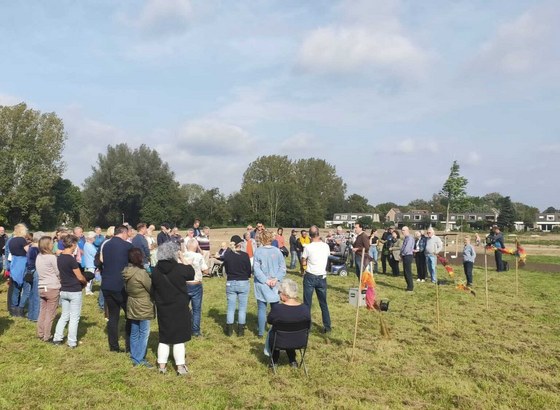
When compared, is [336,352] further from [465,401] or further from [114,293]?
[114,293]

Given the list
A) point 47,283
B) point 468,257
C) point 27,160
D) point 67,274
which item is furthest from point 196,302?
point 27,160

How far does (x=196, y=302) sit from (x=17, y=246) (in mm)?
4161

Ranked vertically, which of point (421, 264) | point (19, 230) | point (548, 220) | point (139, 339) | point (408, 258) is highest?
point (548, 220)

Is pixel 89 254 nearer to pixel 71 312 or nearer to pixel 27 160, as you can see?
pixel 71 312

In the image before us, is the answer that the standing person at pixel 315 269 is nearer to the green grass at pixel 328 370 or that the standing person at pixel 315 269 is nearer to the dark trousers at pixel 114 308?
the green grass at pixel 328 370

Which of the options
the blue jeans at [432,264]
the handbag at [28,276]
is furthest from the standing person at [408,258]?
the handbag at [28,276]

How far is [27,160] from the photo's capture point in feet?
153

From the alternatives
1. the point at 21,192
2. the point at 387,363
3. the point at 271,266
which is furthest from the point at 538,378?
the point at 21,192

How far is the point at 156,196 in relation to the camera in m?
65.9

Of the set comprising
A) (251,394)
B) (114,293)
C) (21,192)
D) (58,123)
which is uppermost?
(58,123)

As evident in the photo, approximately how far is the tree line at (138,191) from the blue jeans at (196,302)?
21724mm

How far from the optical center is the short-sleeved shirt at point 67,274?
7000 mm

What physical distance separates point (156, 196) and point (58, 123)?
1989 centimetres

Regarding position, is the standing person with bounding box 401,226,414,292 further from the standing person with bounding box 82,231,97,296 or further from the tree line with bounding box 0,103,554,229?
the tree line with bounding box 0,103,554,229
